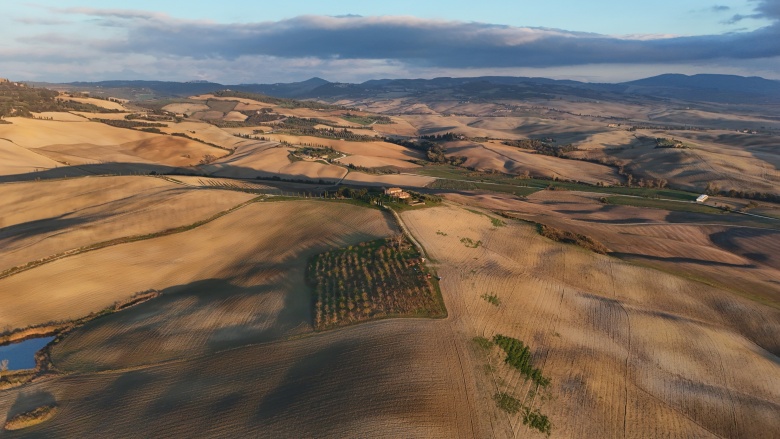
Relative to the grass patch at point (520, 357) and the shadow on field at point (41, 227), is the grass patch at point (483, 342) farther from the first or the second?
the shadow on field at point (41, 227)

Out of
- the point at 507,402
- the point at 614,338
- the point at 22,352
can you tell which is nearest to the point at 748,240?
the point at 614,338

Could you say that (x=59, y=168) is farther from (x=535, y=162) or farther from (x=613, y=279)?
(x=535, y=162)

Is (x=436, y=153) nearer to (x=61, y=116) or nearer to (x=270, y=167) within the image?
(x=270, y=167)

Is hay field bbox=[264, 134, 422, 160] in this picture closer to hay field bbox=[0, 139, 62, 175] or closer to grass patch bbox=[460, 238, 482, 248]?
hay field bbox=[0, 139, 62, 175]

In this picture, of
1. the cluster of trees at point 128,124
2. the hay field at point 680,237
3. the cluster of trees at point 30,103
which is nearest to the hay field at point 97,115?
the cluster of trees at point 30,103

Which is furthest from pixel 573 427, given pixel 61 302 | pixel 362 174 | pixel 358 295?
pixel 362 174
